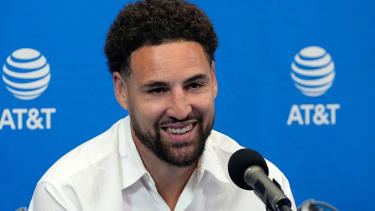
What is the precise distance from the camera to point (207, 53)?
179 centimetres

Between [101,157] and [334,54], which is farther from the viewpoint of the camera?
[334,54]

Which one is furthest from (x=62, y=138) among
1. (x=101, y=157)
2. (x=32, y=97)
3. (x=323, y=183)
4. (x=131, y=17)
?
(x=323, y=183)

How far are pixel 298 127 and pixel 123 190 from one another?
3.64ft

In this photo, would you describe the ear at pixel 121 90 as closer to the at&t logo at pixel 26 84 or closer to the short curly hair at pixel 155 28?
the short curly hair at pixel 155 28

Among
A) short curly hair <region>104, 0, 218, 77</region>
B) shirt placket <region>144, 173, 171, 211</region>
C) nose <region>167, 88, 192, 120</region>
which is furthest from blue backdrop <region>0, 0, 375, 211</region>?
nose <region>167, 88, 192, 120</region>

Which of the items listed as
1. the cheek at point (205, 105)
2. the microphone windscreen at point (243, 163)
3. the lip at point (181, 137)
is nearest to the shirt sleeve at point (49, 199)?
the lip at point (181, 137)

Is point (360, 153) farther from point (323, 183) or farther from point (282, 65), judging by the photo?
point (282, 65)

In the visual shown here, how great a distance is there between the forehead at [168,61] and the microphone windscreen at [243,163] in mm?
479

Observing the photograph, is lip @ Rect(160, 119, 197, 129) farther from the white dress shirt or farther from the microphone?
the microphone

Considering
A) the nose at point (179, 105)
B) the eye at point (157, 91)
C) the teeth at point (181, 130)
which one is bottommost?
the teeth at point (181, 130)

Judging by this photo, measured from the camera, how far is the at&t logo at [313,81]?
2.52 m

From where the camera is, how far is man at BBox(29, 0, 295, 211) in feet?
5.49

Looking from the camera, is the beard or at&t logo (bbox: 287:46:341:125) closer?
the beard

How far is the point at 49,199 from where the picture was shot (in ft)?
5.66
